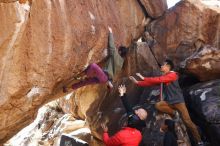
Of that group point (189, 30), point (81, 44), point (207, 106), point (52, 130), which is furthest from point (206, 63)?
point (52, 130)

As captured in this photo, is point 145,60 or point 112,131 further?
point 145,60

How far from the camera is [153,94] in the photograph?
11.8 m

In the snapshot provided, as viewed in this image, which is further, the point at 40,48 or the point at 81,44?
the point at 81,44

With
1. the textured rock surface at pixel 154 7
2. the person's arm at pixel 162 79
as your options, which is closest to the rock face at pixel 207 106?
the person's arm at pixel 162 79

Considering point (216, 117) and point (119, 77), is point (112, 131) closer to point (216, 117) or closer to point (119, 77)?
point (119, 77)

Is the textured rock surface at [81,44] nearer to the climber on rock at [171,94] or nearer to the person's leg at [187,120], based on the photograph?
the climber on rock at [171,94]

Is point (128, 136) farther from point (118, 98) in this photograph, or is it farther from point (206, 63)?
point (118, 98)

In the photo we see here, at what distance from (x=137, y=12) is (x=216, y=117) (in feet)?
16.7

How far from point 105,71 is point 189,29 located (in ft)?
14.6

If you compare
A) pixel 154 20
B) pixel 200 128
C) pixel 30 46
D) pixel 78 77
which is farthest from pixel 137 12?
pixel 30 46

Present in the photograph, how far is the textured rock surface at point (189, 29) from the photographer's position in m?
13.1

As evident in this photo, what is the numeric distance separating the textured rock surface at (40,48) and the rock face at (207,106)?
10.3ft

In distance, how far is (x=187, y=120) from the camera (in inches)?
385

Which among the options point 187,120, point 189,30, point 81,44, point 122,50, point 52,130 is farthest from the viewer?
point 52,130
